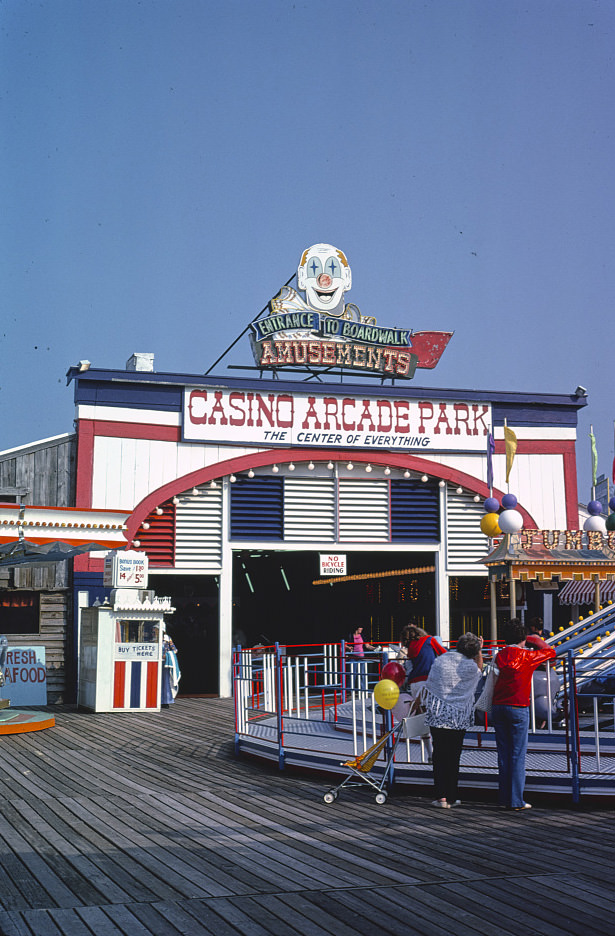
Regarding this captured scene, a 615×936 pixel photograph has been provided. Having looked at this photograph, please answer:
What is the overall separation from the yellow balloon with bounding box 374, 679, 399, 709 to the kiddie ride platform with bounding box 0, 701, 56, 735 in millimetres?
7743

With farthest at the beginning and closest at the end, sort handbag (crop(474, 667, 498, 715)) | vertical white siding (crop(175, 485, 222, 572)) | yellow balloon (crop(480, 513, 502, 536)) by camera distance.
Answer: vertical white siding (crop(175, 485, 222, 572))
yellow balloon (crop(480, 513, 502, 536))
handbag (crop(474, 667, 498, 715))

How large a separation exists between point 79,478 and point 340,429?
5842mm

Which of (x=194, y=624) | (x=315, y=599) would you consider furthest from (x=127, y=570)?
(x=315, y=599)

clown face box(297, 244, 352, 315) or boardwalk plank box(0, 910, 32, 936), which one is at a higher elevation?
clown face box(297, 244, 352, 315)

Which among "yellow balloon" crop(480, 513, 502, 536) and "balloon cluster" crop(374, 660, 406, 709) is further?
"yellow balloon" crop(480, 513, 502, 536)

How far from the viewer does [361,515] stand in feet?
72.6

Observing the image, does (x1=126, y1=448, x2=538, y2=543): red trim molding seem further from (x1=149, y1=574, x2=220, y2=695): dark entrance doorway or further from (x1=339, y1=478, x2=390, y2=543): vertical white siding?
(x1=149, y1=574, x2=220, y2=695): dark entrance doorway

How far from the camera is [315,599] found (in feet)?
102

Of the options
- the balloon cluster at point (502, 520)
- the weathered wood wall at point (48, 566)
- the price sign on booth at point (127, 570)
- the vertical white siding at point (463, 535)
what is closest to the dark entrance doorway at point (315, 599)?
the vertical white siding at point (463, 535)

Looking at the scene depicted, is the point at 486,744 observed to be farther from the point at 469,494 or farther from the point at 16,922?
the point at 469,494

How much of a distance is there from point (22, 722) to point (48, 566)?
4.91 meters

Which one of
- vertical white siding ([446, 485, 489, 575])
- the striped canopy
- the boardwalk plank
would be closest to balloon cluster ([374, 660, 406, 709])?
the boardwalk plank

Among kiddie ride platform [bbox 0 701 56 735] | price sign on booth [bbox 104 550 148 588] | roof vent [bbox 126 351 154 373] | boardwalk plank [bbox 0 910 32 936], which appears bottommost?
kiddie ride platform [bbox 0 701 56 735]

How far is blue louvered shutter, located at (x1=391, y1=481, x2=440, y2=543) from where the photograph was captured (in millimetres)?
22422
